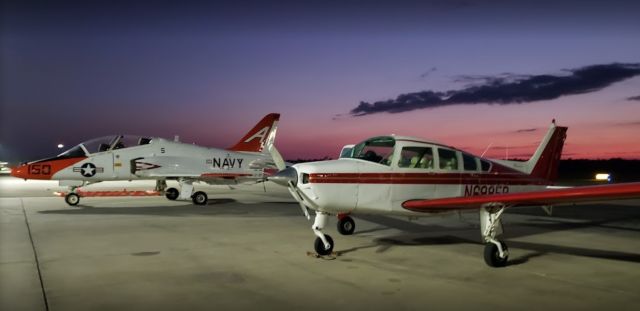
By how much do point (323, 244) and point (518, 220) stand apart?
8242 millimetres

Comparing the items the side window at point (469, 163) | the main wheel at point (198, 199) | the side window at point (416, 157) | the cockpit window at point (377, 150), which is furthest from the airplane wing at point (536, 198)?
the main wheel at point (198, 199)

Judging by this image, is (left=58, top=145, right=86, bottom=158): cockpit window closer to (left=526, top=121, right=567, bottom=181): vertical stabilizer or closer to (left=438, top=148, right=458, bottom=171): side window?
(left=438, top=148, right=458, bottom=171): side window

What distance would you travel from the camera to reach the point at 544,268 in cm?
757

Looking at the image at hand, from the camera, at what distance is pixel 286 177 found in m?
7.77

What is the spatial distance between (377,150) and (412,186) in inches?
35.4

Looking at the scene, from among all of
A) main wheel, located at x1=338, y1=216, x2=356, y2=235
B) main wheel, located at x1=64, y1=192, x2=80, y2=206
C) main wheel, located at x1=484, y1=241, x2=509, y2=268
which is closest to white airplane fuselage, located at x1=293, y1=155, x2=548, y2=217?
main wheel, located at x1=484, y1=241, x2=509, y2=268

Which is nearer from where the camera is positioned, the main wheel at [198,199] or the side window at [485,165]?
the side window at [485,165]

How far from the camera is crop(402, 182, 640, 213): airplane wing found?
6.40 metres

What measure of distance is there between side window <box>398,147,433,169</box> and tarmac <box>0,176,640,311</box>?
1.57m

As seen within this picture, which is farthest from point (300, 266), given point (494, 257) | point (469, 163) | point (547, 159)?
point (547, 159)

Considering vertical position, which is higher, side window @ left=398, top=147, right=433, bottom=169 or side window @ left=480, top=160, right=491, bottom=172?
side window @ left=398, top=147, right=433, bottom=169

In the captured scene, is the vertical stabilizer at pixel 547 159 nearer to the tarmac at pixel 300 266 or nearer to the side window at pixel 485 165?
the side window at pixel 485 165

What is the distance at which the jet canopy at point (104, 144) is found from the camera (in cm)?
1672

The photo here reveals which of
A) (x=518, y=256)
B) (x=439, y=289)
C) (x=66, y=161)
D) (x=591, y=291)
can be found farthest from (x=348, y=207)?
(x=66, y=161)
